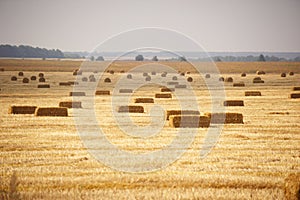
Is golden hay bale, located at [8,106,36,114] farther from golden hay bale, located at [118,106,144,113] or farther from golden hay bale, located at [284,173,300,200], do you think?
golden hay bale, located at [284,173,300,200]

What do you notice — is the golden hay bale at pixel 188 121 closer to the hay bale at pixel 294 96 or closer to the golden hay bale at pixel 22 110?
the golden hay bale at pixel 22 110

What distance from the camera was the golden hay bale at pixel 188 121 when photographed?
76.1ft

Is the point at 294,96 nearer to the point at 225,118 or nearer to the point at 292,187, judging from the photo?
the point at 225,118

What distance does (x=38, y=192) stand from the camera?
12.1 meters

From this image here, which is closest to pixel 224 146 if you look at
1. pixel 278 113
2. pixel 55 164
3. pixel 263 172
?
pixel 263 172

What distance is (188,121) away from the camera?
2333cm

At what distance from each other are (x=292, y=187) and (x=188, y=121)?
41.5 ft

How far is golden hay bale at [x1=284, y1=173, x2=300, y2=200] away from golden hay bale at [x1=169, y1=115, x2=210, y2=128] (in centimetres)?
1212

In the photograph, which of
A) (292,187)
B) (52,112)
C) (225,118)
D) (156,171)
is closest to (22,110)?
(52,112)

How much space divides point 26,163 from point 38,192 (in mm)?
→ 3367

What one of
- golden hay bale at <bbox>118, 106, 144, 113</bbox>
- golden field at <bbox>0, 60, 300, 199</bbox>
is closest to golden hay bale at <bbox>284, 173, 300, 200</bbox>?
golden field at <bbox>0, 60, 300, 199</bbox>

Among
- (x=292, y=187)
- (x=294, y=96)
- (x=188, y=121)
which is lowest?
(x=292, y=187)

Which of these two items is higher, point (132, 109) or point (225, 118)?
point (132, 109)

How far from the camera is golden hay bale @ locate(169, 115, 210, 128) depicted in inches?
914
